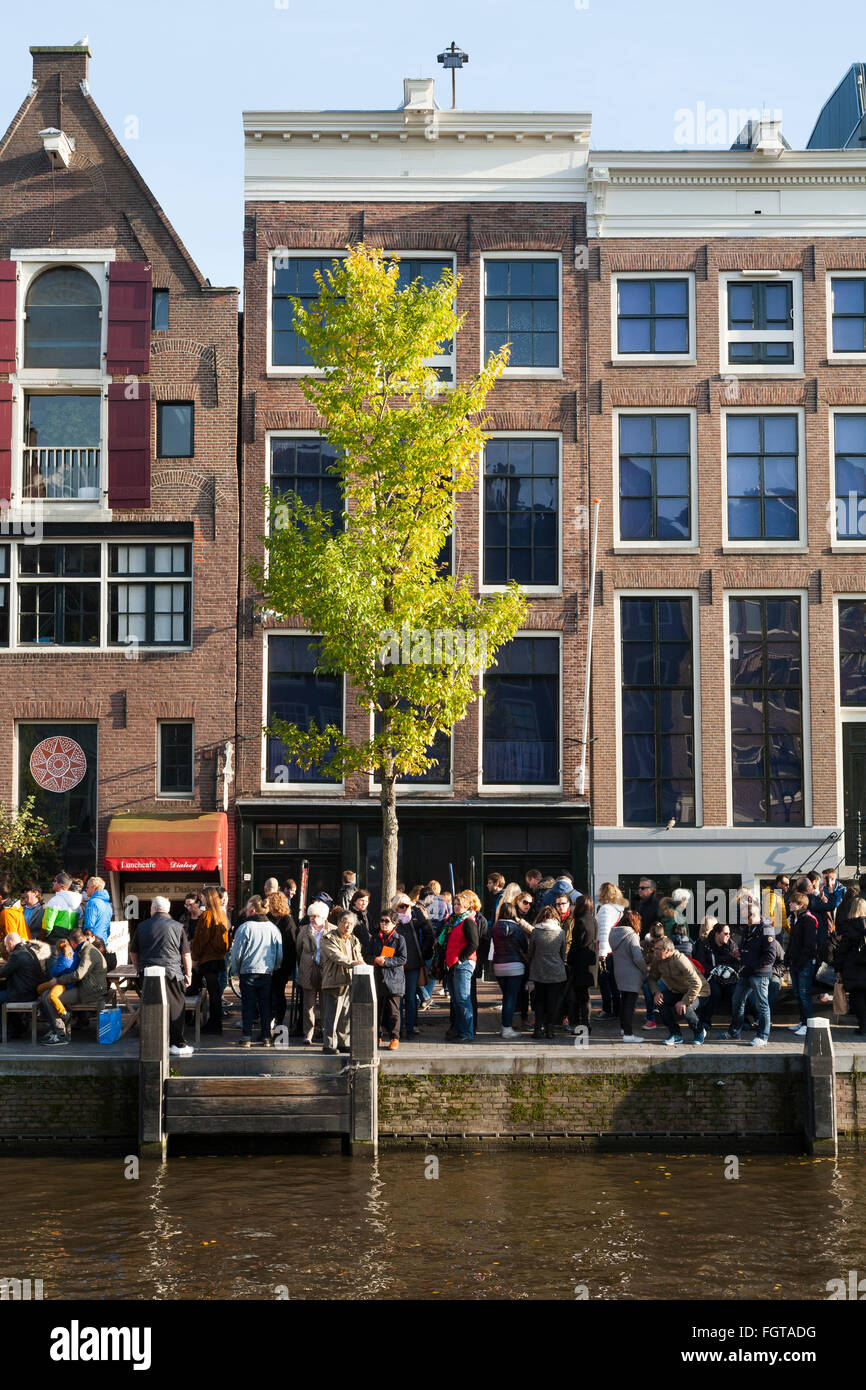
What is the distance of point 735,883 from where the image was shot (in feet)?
91.7

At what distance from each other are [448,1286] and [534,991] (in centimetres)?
685

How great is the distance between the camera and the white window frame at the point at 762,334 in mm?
28750

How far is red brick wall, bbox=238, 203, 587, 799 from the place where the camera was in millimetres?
27969

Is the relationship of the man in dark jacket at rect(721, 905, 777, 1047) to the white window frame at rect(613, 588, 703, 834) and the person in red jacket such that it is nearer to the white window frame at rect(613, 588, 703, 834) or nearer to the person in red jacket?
the person in red jacket

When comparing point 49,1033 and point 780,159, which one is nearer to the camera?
point 49,1033

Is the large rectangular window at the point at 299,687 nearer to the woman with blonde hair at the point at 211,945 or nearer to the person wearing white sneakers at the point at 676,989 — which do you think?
the woman with blonde hair at the point at 211,945

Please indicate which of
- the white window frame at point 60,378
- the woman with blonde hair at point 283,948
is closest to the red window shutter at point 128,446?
the white window frame at point 60,378

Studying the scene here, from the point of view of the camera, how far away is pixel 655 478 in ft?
94.5

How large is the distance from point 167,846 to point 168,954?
9591mm

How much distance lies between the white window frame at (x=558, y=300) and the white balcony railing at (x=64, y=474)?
7.71 m

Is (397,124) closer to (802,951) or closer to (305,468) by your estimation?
(305,468)

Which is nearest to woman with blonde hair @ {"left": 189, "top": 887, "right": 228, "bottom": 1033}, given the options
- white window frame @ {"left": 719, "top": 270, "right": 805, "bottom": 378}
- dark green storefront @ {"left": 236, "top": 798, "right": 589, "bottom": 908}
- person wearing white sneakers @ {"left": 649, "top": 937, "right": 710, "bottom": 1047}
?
person wearing white sneakers @ {"left": 649, "top": 937, "right": 710, "bottom": 1047}

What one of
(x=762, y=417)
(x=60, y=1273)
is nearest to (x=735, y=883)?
(x=762, y=417)
